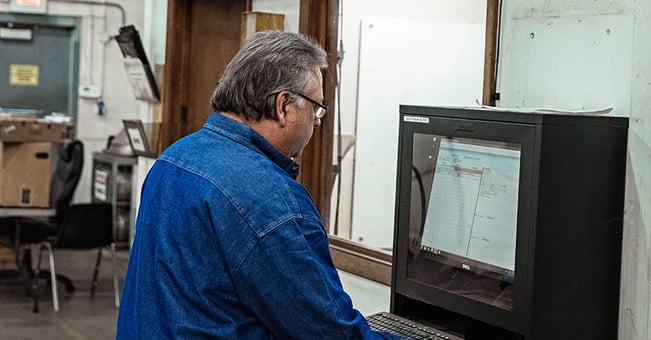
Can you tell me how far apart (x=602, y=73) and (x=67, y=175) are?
5488mm

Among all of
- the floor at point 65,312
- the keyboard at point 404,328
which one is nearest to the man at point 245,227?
the keyboard at point 404,328

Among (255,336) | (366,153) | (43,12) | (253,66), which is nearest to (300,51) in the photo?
(253,66)

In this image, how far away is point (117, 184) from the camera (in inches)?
353

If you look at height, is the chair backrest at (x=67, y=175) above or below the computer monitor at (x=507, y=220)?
below

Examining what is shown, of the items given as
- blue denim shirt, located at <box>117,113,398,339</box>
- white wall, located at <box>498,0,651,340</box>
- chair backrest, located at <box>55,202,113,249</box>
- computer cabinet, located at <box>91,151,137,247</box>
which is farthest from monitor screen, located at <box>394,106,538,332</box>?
computer cabinet, located at <box>91,151,137,247</box>

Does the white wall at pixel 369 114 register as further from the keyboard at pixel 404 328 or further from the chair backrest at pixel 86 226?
the chair backrest at pixel 86 226

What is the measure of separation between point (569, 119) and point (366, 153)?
1841 mm

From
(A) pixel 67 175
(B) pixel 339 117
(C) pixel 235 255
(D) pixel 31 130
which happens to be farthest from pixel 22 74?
(C) pixel 235 255

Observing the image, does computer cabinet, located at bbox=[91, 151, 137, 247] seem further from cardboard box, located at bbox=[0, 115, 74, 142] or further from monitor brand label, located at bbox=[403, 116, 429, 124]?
monitor brand label, located at bbox=[403, 116, 429, 124]

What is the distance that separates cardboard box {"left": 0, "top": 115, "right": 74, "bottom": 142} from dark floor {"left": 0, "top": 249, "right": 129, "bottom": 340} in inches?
46.8

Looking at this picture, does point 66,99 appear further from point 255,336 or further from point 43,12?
point 255,336

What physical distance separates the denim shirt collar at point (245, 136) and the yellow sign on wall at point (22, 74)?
26.5 ft

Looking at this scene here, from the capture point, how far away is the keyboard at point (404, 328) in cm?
242

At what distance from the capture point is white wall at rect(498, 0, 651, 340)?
8.14ft
